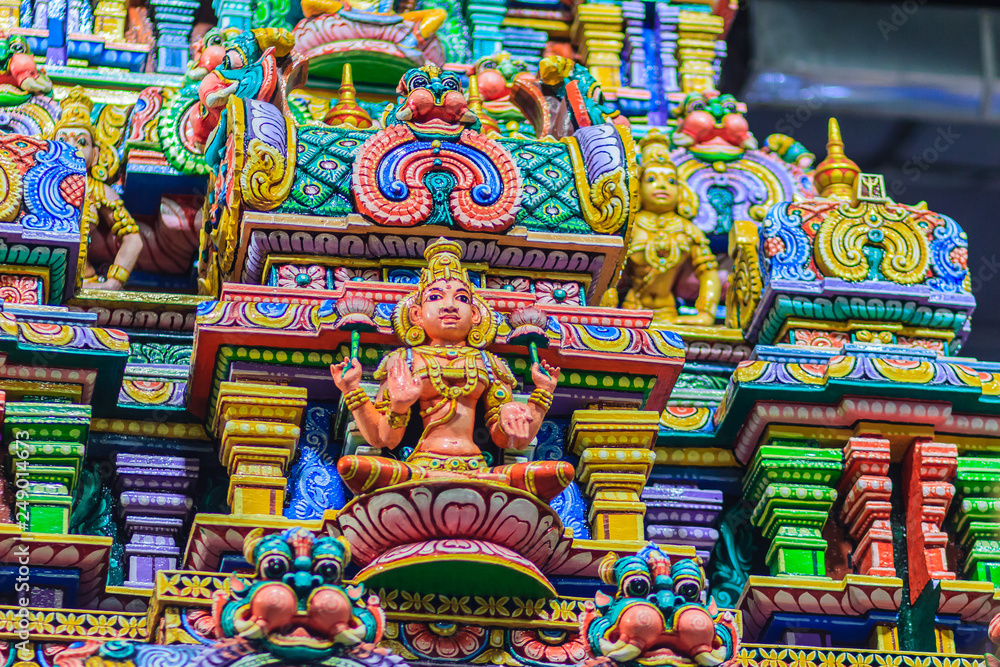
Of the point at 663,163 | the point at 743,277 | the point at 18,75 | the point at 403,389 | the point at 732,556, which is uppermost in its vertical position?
the point at 663,163

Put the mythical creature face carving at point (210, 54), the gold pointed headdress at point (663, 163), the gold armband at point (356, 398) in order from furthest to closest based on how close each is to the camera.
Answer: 1. the gold pointed headdress at point (663, 163)
2. the mythical creature face carving at point (210, 54)
3. the gold armband at point (356, 398)

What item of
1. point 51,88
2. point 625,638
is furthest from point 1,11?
point 625,638

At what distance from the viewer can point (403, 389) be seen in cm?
1261

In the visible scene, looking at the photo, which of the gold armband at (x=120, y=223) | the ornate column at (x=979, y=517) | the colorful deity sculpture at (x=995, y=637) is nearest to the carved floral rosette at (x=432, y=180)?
the gold armband at (x=120, y=223)

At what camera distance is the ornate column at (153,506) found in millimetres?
13312

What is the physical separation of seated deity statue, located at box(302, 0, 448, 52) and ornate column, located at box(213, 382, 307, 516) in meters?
4.21

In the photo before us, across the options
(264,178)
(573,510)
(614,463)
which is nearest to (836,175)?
(614,463)

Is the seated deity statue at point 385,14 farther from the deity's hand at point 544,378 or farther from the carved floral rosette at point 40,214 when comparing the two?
the deity's hand at point 544,378

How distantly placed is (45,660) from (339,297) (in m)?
2.61

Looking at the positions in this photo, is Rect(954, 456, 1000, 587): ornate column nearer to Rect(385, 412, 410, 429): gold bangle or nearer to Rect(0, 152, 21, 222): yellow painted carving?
Rect(385, 412, 410, 429): gold bangle

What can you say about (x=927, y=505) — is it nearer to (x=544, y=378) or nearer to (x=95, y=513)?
(x=544, y=378)

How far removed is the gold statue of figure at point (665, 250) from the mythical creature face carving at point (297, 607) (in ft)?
16.5

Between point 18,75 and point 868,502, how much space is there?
18.4 feet

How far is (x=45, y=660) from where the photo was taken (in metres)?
11.6
